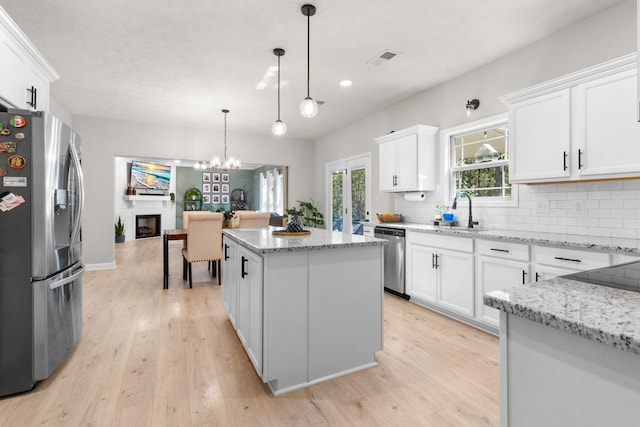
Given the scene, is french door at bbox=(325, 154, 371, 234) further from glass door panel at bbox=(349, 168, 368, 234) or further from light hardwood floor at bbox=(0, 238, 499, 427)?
light hardwood floor at bbox=(0, 238, 499, 427)

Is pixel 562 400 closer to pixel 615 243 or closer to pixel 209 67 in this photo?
pixel 615 243

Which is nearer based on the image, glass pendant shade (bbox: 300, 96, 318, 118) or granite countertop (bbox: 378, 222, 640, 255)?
granite countertop (bbox: 378, 222, 640, 255)

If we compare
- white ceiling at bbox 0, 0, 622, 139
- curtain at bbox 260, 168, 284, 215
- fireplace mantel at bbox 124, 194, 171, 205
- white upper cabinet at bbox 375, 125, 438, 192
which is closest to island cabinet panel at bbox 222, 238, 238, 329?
white ceiling at bbox 0, 0, 622, 139

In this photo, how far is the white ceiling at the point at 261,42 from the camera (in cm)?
265

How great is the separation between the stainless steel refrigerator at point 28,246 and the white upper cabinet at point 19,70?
1.31ft

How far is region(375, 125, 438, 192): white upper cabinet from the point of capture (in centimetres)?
Result: 417

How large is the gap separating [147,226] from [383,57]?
1003 centimetres

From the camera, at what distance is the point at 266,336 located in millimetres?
1957

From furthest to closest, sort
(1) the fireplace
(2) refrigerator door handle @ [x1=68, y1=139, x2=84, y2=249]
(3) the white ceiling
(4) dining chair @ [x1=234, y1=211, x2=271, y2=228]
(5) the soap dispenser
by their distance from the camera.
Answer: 1. (1) the fireplace
2. (4) dining chair @ [x1=234, y1=211, x2=271, y2=228]
3. (5) the soap dispenser
4. (3) the white ceiling
5. (2) refrigerator door handle @ [x1=68, y1=139, x2=84, y2=249]

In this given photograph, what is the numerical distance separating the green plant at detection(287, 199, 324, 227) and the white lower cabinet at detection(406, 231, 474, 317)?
358cm

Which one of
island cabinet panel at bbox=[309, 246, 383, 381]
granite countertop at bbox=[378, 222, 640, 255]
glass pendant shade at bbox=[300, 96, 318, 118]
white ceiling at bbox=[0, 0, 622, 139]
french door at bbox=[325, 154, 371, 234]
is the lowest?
island cabinet panel at bbox=[309, 246, 383, 381]

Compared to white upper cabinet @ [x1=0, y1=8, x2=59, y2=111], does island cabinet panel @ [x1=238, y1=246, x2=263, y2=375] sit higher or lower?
lower

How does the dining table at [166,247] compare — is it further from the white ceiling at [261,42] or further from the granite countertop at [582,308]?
the granite countertop at [582,308]

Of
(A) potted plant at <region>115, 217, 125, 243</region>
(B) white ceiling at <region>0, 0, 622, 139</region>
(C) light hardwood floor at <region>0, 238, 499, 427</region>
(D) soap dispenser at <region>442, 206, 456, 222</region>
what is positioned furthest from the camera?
(A) potted plant at <region>115, 217, 125, 243</region>
